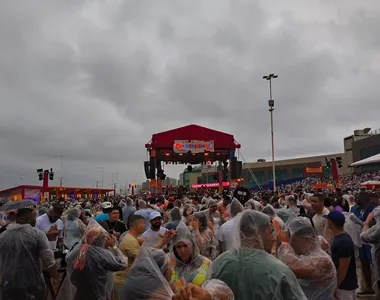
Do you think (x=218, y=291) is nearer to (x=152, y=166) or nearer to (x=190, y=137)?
(x=152, y=166)

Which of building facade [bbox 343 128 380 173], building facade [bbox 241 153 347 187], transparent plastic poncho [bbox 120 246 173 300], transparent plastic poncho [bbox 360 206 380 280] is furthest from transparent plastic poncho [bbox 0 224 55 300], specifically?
building facade [bbox 241 153 347 187]

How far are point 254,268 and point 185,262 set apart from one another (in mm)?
1014

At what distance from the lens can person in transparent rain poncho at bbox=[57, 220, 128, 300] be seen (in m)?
3.02

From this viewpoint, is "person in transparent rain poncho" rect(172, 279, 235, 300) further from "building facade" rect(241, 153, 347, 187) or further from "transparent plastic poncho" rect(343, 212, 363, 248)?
"building facade" rect(241, 153, 347, 187)

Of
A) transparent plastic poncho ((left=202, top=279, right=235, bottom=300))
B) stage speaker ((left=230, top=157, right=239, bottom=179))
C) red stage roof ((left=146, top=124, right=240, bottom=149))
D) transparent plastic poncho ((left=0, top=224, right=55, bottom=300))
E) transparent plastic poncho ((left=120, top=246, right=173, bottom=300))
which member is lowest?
transparent plastic poncho ((left=0, top=224, right=55, bottom=300))

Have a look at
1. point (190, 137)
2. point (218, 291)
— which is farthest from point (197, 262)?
point (190, 137)

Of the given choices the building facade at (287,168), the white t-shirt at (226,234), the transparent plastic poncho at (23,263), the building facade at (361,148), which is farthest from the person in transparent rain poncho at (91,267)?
the building facade at (287,168)

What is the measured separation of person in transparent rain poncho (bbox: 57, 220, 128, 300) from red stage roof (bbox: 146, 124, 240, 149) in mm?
23719

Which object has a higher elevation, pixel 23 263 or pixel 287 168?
pixel 287 168

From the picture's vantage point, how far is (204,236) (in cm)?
452

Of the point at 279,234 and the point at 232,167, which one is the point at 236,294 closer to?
the point at 279,234

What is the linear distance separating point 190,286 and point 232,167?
26.2 metres

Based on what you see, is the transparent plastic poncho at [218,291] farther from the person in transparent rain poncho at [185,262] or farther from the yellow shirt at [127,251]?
the yellow shirt at [127,251]

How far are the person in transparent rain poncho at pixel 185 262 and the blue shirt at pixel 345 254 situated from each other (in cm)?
142
